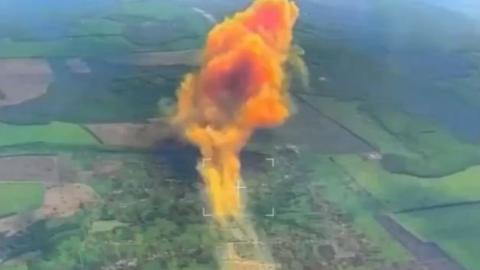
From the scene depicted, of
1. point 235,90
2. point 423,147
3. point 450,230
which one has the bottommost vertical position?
point 450,230

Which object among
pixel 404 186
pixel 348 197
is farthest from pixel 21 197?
pixel 404 186

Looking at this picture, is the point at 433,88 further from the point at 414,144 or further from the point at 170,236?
the point at 170,236

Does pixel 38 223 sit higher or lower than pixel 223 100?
lower

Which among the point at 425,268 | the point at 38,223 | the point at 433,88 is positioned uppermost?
the point at 433,88

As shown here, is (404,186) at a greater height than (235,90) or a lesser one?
lesser

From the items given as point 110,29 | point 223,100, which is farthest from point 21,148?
point 223,100

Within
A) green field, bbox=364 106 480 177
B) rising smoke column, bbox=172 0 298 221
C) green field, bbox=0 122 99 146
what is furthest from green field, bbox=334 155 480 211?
green field, bbox=0 122 99 146

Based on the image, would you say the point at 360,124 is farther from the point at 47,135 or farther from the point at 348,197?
the point at 47,135

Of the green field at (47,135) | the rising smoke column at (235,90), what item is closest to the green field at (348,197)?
the rising smoke column at (235,90)
